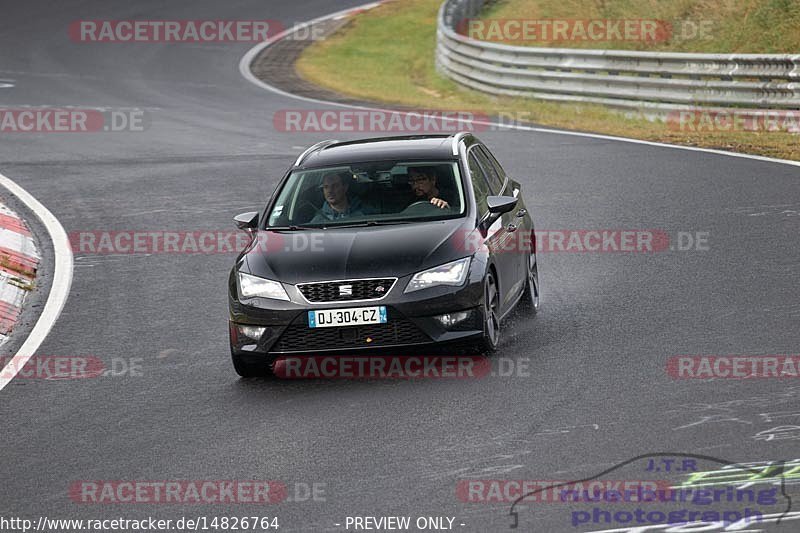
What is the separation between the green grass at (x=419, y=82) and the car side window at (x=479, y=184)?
26.0 feet

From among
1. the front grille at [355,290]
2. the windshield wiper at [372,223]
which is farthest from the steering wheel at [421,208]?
the front grille at [355,290]

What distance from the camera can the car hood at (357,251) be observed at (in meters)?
9.09

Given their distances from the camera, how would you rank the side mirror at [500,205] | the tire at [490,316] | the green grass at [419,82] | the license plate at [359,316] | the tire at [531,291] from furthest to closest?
the green grass at [419,82], the tire at [531,291], the side mirror at [500,205], the tire at [490,316], the license plate at [359,316]

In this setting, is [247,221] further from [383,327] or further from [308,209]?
[383,327]

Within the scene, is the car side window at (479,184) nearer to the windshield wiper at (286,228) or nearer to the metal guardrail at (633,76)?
the windshield wiper at (286,228)

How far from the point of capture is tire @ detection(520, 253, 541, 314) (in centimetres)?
1089

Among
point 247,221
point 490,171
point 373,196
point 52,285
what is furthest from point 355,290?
point 52,285

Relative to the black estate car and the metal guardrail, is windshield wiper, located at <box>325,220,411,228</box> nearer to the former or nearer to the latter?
the black estate car

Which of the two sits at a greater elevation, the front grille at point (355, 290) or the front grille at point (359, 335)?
the front grille at point (355, 290)

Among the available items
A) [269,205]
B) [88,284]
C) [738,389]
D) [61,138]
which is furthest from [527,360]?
[61,138]

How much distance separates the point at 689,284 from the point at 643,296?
55 centimetres

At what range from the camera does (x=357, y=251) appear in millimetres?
9281

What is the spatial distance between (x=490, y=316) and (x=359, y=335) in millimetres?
995

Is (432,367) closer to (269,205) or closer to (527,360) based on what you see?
(527,360)
